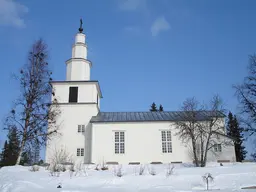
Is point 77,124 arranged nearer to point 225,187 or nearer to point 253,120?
point 253,120

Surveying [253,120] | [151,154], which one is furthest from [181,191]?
[151,154]

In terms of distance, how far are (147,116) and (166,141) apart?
4.03 metres

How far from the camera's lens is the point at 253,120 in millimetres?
23156

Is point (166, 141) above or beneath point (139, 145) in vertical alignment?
above

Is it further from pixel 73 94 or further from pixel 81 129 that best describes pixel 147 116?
pixel 73 94

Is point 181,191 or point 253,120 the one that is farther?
point 253,120

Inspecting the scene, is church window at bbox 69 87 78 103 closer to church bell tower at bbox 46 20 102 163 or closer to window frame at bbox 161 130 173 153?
church bell tower at bbox 46 20 102 163

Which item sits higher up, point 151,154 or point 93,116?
point 93,116

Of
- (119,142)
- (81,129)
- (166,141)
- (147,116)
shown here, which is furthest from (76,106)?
(166,141)

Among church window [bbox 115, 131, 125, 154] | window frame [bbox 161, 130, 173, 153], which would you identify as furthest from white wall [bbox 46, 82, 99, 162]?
window frame [bbox 161, 130, 173, 153]

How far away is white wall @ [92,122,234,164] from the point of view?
95.8ft

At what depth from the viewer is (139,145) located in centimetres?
2970

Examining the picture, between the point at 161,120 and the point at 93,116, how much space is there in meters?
7.76

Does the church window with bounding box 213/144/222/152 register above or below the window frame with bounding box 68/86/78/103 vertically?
below
